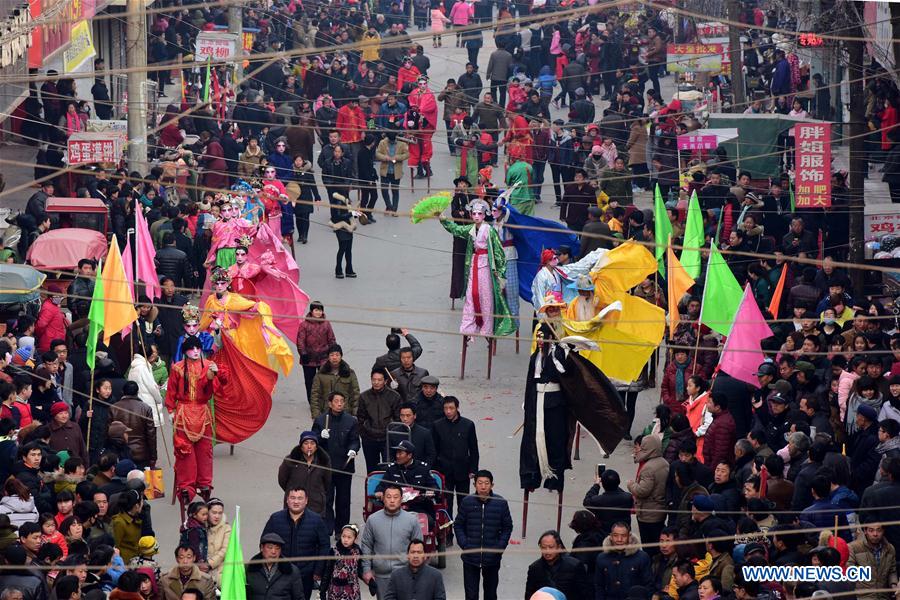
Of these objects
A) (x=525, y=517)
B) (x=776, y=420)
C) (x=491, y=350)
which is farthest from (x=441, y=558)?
(x=491, y=350)

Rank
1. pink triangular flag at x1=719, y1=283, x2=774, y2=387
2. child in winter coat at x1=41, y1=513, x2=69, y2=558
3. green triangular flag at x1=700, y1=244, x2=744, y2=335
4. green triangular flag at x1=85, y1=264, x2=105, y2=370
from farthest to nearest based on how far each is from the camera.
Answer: green triangular flag at x1=700, y1=244, x2=744, y2=335 → green triangular flag at x1=85, y1=264, x2=105, y2=370 → pink triangular flag at x1=719, y1=283, x2=774, y2=387 → child in winter coat at x1=41, y1=513, x2=69, y2=558

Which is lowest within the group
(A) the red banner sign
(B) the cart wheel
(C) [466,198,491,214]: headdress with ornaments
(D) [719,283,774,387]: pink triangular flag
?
(B) the cart wheel

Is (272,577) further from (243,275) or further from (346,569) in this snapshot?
(243,275)

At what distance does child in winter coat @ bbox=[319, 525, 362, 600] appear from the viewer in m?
13.7

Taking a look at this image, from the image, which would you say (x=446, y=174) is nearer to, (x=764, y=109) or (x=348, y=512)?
(x=764, y=109)

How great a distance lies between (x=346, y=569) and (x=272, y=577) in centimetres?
63

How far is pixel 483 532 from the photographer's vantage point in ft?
46.7

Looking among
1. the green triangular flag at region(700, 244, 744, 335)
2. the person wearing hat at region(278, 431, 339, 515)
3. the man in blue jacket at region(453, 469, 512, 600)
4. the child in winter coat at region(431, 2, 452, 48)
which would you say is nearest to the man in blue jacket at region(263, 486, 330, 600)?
the person wearing hat at region(278, 431, 339, 515)

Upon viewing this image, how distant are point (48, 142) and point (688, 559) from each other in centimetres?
1669

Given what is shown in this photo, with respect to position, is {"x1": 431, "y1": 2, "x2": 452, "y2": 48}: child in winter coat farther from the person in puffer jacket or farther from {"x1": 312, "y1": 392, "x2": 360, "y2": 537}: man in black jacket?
the person in puffer jacket

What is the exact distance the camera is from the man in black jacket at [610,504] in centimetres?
1438

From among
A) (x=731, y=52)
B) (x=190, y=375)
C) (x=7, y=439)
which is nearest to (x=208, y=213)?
(x=190, y=375)

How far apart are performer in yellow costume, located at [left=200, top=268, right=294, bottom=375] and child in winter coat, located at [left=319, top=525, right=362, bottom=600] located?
3.81 meters

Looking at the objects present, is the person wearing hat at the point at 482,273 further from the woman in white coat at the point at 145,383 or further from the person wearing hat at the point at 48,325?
the person wearing hat at the point at 48,325
